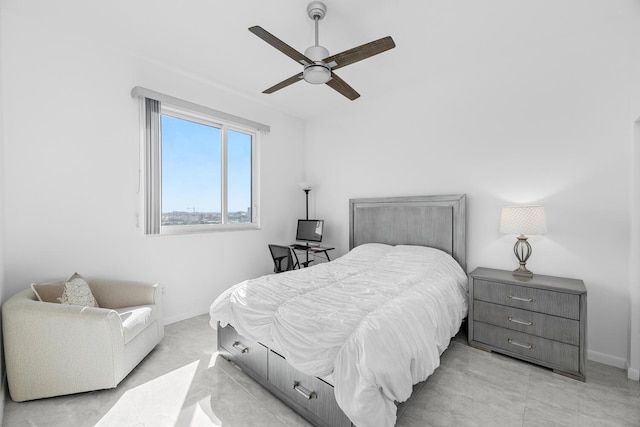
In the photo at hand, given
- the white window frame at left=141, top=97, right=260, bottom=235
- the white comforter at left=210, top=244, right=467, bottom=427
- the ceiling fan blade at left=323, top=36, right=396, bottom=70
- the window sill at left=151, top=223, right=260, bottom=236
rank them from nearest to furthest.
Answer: the white comforter at left=210, top=244, right=467, bottom=427 → the ceiling fan blade at left=323, top=36, right=396, bottom=70 → the white window frame at left=141, top=97, right=260, bottom=235 → the window sill at left=151, top=223, right=260, bottom=236

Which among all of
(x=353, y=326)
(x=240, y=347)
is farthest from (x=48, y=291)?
(x=353, y=326)

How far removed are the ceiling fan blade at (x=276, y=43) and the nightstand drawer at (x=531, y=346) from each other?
283 cm

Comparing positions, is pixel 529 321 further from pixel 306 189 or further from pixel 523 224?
pixel 306 189

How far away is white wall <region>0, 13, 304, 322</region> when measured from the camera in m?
2.30

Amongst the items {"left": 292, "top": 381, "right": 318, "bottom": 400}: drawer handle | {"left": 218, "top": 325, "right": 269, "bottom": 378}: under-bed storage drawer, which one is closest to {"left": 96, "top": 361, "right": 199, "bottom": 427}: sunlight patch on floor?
{"left": 218, "top": 325, "right": 269, "bottom": 378}: under-bed storage drawer

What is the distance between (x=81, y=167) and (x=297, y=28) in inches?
94.0

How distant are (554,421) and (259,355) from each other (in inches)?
76.2

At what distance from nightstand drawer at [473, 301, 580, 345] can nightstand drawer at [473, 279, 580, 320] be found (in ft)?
0.14

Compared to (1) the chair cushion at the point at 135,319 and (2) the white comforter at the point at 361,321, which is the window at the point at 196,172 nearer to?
(1) the chair cushion at the point at 135,319

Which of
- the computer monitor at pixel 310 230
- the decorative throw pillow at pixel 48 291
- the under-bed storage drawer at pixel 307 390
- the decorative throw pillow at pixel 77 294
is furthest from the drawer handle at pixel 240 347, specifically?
the computer monitor at pixel 310 230

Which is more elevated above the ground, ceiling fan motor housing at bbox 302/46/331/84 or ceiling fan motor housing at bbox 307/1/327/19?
ceiling fan motor housing at bbox 307/1/327/19

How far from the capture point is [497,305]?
250 centimetres

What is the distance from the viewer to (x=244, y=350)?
214cm

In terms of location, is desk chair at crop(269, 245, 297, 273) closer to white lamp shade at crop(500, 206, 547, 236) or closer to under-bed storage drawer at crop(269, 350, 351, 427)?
under-bed storage drawer at crop(269, 350, 351, 427)
